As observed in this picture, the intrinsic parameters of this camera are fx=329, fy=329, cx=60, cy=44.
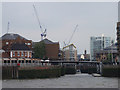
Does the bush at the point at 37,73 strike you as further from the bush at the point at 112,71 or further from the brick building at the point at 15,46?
the brick building at the point at 15,46

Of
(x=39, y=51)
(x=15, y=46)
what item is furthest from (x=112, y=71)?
(x=39, y=51)

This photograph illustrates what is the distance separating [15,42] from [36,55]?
49.8 ft

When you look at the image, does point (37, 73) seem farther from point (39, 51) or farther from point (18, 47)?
point (39, 51)

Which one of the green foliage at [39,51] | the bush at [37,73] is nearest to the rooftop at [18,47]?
the green foliage at [39,51]

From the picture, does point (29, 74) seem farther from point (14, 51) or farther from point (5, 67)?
point (14, 51)

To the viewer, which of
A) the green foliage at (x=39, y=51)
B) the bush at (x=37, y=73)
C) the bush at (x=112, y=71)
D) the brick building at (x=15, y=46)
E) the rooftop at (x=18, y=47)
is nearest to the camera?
the bush at (x=37, y=73)

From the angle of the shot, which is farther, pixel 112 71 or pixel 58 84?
pixel 112 71

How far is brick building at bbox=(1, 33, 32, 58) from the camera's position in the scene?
149 meters

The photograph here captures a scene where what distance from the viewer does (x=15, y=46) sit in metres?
151

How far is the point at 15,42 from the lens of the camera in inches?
6481

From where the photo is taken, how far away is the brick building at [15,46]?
149 metres

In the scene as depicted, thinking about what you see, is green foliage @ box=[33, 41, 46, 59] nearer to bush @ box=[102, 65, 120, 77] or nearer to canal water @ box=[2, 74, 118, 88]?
bush @ box=[102, 65, 120, 77]

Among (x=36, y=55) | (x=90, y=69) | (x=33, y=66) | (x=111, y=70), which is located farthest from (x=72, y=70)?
(x=33, y=66)

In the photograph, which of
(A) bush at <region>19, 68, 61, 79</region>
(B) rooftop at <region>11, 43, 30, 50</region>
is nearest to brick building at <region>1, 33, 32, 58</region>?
(B) rooftop at <region>11, 43, 30, 50</region>
